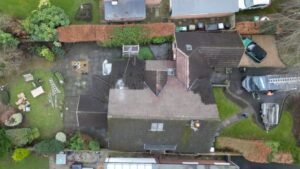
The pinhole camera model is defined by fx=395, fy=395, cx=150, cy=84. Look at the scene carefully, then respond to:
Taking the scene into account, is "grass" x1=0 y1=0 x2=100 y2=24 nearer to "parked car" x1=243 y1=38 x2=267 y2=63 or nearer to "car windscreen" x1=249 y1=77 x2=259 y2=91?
"parked car" x1=243 y1=38 x2=267 y2=63

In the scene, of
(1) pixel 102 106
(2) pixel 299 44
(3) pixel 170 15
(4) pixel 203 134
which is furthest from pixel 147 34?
(2) pixel 299 44

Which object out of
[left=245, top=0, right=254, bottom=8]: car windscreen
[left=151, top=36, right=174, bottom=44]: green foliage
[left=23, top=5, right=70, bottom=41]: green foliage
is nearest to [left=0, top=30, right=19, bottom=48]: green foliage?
[left=23, top=5, right=70, bottom=41]: green foliage

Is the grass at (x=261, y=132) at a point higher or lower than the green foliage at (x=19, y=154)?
higher

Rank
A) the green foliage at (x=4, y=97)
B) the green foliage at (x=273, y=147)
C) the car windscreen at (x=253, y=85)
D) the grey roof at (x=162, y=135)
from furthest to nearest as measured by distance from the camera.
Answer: the car windscreen at (x=253, y=85) → the green foliage at (x=4, y=97) → the green foliage at (x=273, y=147) → the grey roof at (x=162, y=135)

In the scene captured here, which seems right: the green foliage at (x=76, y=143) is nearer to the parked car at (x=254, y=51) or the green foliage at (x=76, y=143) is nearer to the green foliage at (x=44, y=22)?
the green foliage at (x=44, y=22)

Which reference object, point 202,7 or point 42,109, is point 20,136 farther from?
point 202,7

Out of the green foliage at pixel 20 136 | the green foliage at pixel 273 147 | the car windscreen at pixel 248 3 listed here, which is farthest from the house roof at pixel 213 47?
the green foliage at pixel 20 136

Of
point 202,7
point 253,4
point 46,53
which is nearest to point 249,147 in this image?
point 253,4
